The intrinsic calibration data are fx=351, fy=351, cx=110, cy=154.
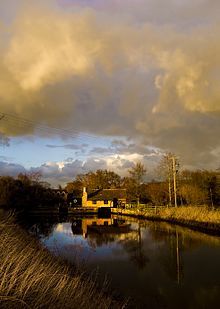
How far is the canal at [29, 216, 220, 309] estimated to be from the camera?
12.5 metres

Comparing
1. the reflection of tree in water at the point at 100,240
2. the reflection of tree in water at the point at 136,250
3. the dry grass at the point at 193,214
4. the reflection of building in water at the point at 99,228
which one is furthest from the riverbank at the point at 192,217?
the reflection of tree in water at the point at 100,240

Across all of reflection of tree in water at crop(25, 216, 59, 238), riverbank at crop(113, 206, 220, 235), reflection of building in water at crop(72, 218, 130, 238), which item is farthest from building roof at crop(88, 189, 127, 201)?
reflection of tree in water at crop(25, 216, 59, 238)

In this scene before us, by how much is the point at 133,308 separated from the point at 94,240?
Result: 669 inches

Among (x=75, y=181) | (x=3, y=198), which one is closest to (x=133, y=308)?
(x=3, y=198)

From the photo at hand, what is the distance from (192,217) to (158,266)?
18378mm

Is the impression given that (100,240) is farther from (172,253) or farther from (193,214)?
(193,214)

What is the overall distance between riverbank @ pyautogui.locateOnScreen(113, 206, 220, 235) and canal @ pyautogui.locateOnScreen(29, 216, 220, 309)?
2.51 m

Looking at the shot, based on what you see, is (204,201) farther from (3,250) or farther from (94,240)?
(3,250)

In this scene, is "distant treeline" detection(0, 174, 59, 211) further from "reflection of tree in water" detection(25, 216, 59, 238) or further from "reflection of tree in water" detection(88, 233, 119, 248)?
"reflection of tree in water" detection(88, 233, 119, 248)

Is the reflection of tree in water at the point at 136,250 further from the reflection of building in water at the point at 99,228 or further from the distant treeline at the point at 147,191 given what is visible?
the distant treeline at the point at 147,191

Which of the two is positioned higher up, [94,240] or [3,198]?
[3,198]

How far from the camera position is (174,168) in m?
46.7

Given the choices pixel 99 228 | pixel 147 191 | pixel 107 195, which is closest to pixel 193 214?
pixel 99 228

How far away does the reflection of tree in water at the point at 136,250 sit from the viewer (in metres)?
18.9
